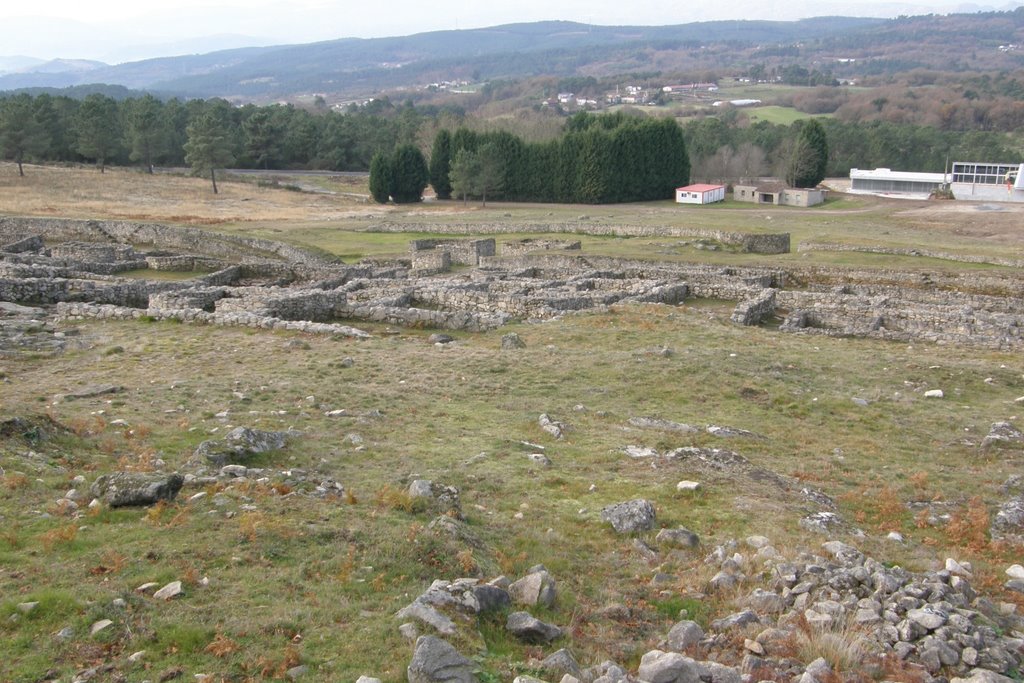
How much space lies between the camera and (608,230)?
56.5m

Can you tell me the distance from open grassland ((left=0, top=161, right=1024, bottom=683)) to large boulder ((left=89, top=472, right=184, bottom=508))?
0.18 m

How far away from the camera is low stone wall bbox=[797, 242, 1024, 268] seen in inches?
1545

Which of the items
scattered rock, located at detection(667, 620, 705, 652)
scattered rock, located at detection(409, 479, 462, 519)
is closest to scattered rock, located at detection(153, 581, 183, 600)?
scattered rock, located at detection(409, 479, 462, 519)

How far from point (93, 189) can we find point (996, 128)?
533 feet

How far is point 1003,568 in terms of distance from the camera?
9.24m

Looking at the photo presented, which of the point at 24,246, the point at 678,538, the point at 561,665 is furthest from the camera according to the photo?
the point at 24,246

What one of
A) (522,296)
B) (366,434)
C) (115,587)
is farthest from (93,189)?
(115,587)

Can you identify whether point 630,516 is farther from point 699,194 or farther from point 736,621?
point 699,194

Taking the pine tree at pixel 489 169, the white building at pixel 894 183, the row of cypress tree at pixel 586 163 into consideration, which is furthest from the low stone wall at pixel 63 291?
the white building at pixel 894 183

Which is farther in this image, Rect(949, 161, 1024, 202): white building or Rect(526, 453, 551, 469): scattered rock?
Rect(949, 161, 1024, 202): white building

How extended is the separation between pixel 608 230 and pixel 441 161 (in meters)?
41.1

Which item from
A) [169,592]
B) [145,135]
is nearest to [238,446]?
[169,592]

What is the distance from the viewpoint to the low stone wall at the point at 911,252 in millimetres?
39250

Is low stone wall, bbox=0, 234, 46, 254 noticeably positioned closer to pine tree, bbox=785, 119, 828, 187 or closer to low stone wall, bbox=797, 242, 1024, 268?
low stone wall, bbox=797, 242, 1024, 268
